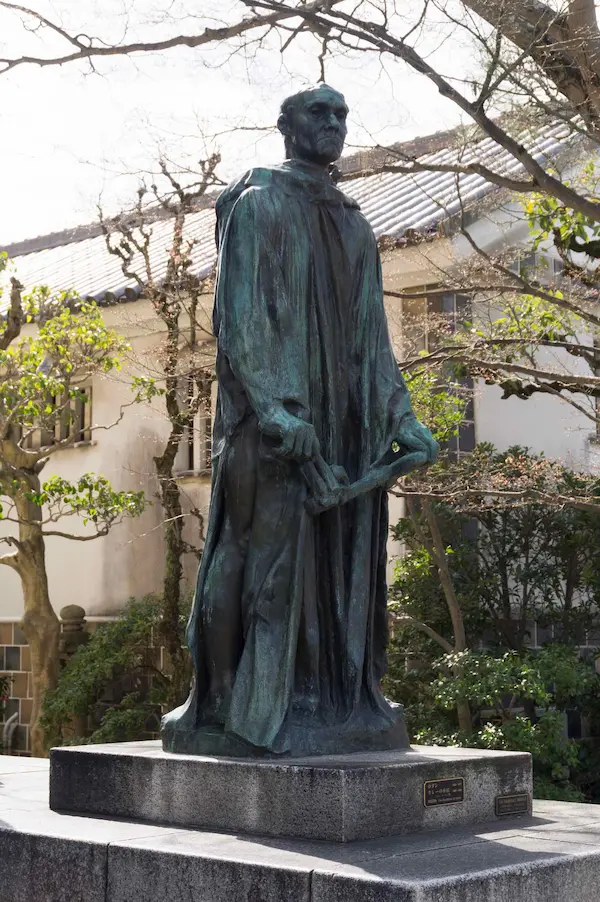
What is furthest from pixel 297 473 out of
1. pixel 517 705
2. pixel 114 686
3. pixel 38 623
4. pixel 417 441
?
pixel 114 686

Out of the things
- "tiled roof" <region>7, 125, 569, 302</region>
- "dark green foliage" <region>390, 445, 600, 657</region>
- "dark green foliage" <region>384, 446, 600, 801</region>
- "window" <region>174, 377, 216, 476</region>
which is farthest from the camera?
"window" <region>174, 377, 216, 476</region>

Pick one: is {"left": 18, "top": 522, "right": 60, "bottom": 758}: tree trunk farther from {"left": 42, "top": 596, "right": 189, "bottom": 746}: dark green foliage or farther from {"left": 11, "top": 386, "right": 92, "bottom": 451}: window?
{"left": 11, "top": 386, "right": 92, "bottom": 451}: window

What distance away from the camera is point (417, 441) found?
15.9 feet

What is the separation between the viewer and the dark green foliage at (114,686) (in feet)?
45.4

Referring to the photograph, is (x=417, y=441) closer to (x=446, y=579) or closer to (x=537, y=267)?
(x=537, y=267)

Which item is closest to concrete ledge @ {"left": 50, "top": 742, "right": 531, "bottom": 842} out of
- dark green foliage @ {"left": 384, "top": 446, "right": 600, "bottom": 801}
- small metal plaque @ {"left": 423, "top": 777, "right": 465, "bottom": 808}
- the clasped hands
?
small metal plaque @ {"left": 423, "top": 777, "right": 465, "bottom": 808}

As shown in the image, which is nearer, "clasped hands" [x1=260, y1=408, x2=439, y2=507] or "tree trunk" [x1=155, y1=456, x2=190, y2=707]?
"clasped hands" [x1=260, y1=408, x2=439, y2=507]

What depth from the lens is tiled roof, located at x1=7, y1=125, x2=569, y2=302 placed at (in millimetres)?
Result: 12023

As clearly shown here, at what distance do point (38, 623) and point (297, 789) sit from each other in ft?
35.8

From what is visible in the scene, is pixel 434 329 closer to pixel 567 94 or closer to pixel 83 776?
pixel 567 94

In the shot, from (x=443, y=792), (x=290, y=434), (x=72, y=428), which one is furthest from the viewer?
(x=72, y=428)

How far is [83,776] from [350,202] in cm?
238

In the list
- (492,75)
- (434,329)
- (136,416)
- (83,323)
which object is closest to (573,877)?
(492,75)

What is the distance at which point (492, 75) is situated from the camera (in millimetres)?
7512
